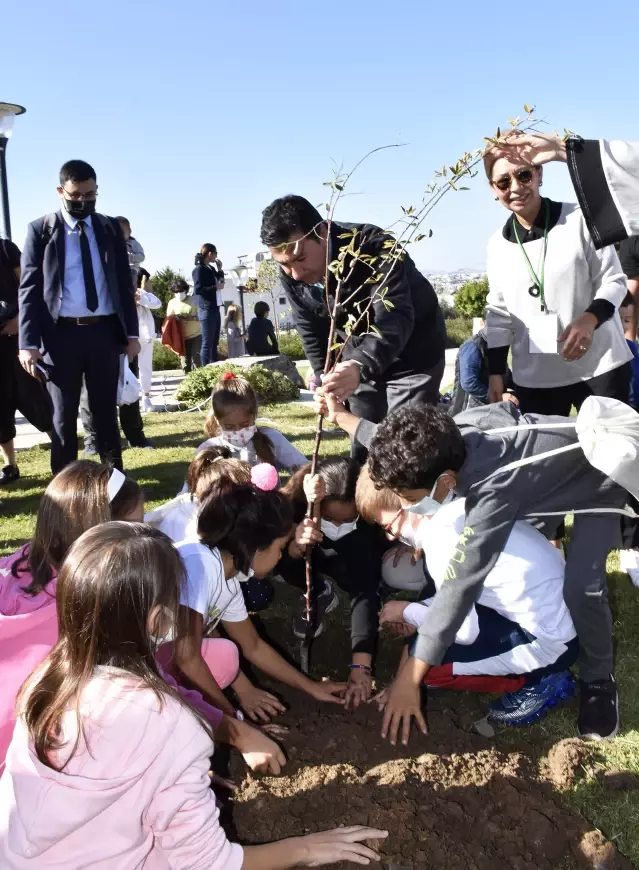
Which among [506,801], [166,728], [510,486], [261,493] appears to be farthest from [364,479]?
[166,728]

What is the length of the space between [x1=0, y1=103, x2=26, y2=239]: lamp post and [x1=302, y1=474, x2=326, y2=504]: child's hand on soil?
18.5 feet

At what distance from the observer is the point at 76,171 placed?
420 centimetres

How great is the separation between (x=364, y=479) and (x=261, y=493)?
1.35 ft

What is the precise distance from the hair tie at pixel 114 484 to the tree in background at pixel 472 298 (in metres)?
17.1

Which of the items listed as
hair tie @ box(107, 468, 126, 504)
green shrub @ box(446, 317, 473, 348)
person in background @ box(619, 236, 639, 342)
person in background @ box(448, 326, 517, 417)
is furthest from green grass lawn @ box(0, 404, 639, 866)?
green shrub @ box(446, 317, 473, 348)

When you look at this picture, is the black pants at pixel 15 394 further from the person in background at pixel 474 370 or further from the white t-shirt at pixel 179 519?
the person in background at pixel 474 370

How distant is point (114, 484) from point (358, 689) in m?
1.14

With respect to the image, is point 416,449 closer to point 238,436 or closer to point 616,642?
point 616,642

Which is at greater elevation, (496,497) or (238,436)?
(496,497)

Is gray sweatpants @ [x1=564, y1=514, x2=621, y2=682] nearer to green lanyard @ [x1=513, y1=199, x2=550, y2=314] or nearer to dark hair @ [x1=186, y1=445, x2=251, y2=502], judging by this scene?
Result: green lanyard @ [x1=513, y1=199, x2=550, y2=314]

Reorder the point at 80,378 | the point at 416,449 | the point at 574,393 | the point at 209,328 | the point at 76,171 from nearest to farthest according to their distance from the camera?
the point at 416,449
the point at 574,393
the point at 76,171
the point at 80,378
the point at 209,328

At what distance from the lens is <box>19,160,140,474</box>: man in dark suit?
432 centimetres

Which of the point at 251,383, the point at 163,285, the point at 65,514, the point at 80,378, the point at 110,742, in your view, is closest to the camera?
the point at 110,742

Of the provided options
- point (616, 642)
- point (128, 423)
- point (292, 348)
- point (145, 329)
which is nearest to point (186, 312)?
point (145, 329)
